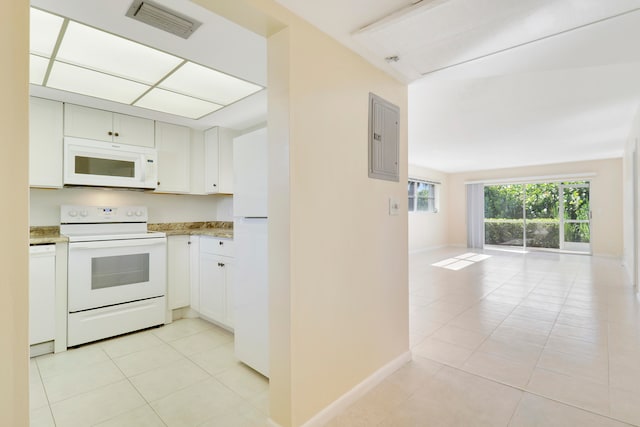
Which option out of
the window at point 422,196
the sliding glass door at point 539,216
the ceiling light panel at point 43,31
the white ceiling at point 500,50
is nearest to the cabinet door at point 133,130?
the ceiling light panel at point 43,31

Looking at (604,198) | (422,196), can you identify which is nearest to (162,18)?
(422,196)

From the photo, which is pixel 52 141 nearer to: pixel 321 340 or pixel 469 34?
pixel 321 340

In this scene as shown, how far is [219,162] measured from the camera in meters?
3.62

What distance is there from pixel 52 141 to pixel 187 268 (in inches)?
64.9

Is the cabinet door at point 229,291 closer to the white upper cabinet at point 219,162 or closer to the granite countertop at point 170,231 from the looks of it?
the granite countertop at point 170,231

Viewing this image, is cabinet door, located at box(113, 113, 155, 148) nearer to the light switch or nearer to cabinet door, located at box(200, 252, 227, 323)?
cabinet door, located at box(200, 252, 227, 323)

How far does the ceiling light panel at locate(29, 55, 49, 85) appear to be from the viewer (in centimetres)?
200

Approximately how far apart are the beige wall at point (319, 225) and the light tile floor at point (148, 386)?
17.9 inches

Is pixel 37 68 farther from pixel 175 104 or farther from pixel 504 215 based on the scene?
pixel 504 215

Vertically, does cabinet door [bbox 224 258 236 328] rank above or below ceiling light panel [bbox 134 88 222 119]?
below

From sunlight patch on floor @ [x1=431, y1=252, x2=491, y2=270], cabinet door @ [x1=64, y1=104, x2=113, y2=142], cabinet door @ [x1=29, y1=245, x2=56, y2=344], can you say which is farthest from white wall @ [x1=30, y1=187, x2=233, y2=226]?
sunlight patch on floor @ [x1=431, y1=252, x2=491, y2=270]

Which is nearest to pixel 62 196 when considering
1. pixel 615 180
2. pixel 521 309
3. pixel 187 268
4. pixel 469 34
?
pixel 187 268

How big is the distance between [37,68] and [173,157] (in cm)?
146

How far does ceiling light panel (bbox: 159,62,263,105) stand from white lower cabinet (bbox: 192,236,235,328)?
127 cm
